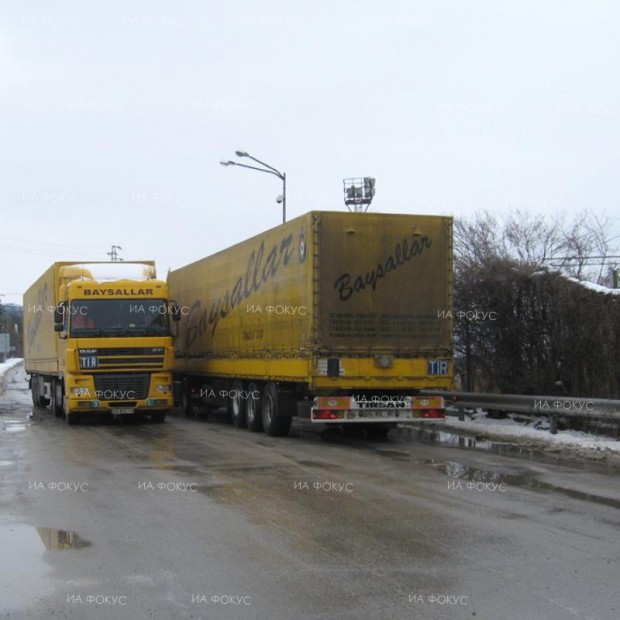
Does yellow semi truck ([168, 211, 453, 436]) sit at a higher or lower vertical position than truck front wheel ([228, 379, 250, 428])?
higher

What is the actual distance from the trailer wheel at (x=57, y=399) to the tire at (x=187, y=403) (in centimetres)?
345

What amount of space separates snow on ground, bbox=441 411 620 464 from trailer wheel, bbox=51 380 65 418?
9580 mm

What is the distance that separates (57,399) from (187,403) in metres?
3.67

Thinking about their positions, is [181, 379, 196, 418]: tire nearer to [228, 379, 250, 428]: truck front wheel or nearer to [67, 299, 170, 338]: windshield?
[228, 379, 250, 428]: truck front wheel

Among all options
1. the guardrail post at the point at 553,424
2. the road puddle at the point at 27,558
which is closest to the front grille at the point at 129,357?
the guardrail post at the point at 553,424

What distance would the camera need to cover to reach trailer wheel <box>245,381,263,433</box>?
53.9ft

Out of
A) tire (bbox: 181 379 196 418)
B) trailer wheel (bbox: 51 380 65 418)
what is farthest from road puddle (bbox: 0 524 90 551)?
tire (bbox: 181 379 196 418)

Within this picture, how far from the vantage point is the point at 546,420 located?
1534 centimetres

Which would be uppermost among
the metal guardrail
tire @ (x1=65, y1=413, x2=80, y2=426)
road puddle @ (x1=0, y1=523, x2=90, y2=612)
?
the metal guardrail

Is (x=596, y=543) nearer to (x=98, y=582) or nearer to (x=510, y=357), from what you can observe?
(x=98, y=582)

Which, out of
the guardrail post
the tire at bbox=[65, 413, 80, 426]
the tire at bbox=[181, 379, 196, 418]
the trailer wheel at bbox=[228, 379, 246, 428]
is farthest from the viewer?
the tire at bbox=[181, 379, 196, 418]

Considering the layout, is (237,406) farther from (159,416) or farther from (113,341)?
(113,341)

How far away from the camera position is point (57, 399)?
2025 centimetres

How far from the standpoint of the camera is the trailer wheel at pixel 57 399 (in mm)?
19828
